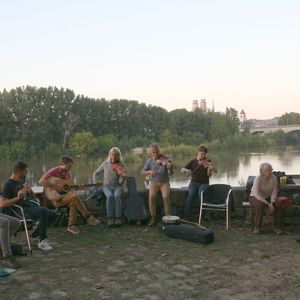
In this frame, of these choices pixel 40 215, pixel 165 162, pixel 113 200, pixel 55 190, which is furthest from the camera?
pixel 165 162

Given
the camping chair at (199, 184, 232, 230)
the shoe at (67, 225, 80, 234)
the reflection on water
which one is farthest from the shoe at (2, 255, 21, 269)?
the reflection on water

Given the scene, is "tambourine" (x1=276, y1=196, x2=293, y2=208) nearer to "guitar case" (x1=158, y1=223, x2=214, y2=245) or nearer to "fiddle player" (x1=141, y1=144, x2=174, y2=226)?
"guitar case" (x1=158, y1=223, x2=214, y2=245)

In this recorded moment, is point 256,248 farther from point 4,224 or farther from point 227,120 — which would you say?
point 227,120

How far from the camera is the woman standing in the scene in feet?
20.8

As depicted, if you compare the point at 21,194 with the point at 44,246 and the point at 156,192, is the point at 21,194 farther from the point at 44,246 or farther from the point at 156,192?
the point at 156,192

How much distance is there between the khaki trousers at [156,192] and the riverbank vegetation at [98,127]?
35442mm

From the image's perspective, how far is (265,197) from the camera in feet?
19.7

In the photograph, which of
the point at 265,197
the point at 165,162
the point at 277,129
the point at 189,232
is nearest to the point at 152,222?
the point at 165,162

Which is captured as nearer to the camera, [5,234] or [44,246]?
[5,234]

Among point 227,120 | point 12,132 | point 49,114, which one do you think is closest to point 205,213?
point 12,132

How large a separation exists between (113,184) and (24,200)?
1612mm

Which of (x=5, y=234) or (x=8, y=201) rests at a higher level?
(x=8, y=201)

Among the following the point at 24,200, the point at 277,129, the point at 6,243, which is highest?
the point at 277,129

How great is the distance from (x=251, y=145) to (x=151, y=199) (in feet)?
161
